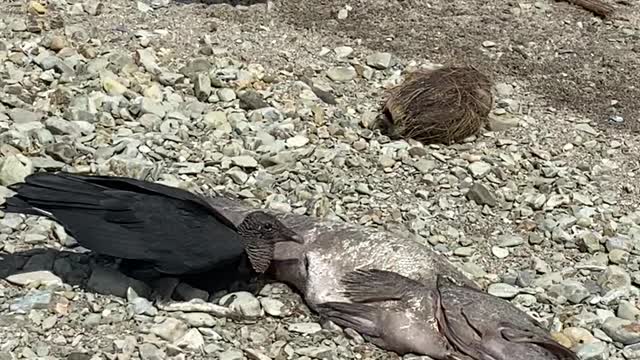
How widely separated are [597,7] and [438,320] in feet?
14.8

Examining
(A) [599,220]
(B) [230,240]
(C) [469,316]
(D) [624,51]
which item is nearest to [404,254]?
(C) [469,316]

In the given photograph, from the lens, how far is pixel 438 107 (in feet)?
20.4

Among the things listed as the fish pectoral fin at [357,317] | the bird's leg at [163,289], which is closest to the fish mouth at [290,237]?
the fish pectoral fin at [357,317]

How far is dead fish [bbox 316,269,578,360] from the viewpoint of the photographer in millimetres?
4148

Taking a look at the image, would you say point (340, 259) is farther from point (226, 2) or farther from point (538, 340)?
point (226, 2)

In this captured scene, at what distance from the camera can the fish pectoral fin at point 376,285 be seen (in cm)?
438

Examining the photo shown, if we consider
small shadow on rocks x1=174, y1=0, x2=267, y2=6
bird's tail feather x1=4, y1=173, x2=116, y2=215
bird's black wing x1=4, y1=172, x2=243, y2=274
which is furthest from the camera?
small shadow on rocks x1=174, y1=0, x2=267, y2=6

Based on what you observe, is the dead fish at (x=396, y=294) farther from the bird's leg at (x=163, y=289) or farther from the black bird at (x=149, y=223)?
the bird's leg at (x=163, y=289)

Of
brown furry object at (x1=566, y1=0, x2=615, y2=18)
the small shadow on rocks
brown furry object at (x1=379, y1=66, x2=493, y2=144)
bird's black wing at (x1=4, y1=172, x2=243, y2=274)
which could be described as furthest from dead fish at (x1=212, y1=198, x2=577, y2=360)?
brown furry object at (x1=566, y1=0, x2=615, y2=18)

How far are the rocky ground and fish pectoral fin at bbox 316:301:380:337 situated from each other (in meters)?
0.06

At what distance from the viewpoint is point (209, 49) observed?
22.7ft

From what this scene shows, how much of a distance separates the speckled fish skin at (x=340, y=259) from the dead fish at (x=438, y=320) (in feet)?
0.21

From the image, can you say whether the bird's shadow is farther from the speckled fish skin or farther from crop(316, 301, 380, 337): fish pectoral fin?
crop(316, 301, 380, 337): fish pectoral fin

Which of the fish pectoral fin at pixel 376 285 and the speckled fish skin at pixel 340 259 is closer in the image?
the fish pectoral fin at pixel 376 285
